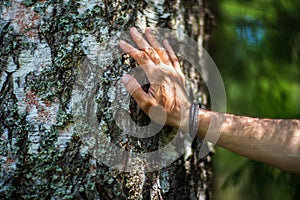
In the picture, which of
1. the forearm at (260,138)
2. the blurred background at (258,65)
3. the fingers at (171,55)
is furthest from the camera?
the blurred background at (258,65)

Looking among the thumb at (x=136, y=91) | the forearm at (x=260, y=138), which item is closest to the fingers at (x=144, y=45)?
the thumb at (x=136, y=91)

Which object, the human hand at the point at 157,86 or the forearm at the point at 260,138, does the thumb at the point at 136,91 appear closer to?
the human hand at the point at 157,86

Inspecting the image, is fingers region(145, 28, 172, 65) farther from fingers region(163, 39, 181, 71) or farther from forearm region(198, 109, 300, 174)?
forearm region(198, 109, 300, 174)

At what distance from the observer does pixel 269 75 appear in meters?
3.11

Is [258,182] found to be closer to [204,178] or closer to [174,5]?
[204,178]

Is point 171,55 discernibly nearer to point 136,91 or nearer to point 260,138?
point 136,91

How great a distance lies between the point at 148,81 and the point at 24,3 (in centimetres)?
57

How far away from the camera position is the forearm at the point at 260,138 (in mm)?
1960

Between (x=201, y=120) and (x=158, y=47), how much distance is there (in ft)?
1.12

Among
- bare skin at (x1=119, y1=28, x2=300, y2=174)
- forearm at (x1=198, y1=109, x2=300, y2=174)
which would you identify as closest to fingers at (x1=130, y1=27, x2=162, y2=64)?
bare skin at (x1=119, y1=28, x2=300, y2=174)

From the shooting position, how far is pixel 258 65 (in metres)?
3.07

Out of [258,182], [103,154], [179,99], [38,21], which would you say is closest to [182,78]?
[179,99]

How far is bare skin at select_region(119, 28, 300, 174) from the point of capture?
1934mm

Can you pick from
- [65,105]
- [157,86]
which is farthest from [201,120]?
[65,105]
